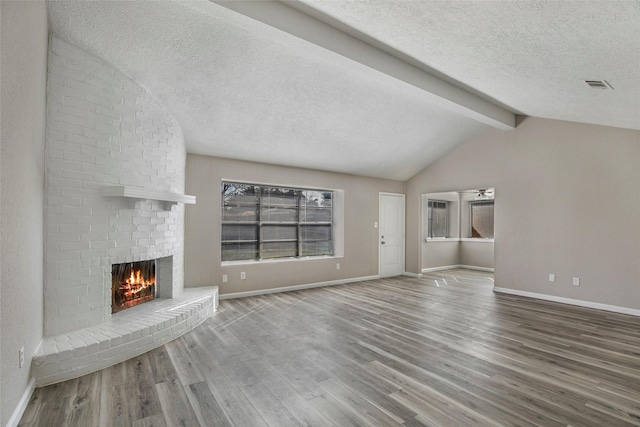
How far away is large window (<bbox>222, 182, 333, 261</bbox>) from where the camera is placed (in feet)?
18.4

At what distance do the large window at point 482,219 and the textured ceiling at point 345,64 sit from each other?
463 cm

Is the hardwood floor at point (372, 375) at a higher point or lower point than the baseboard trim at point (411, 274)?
higher

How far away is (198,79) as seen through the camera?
3619mm

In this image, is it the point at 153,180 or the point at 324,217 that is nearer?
the point at 153,180

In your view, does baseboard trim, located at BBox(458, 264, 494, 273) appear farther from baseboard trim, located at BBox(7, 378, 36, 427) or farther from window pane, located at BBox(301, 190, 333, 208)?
baseboard trim, located at BBox(7, 378, 36, 427)

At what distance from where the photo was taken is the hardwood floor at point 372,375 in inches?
83.2

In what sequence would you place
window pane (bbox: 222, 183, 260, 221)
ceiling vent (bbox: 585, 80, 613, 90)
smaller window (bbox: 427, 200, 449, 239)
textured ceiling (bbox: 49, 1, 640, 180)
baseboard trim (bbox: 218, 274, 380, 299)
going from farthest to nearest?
smaller window (bbox: 427, 200, 449, 239) → window pane (bbox: 222, 183, 260, 221) → baseboard trim (bbox: 218, 274, 380, 299) → ceiling vent (bbox: 585, 80, 613, 90) → textured ceiling (bbox: 49, 1, 640, 180)

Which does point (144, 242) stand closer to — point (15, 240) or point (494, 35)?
point (15, 240)

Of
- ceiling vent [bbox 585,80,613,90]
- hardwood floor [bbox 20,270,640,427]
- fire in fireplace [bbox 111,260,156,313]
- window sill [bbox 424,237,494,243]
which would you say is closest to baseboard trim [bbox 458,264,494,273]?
window sill [bbox 424,237,494,243]

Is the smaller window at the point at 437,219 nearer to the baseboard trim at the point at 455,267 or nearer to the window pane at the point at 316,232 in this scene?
the baseboard trim at the point at 455,267

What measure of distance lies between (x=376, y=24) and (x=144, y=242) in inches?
129

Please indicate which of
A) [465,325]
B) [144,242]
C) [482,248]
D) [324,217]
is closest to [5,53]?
[144,242]

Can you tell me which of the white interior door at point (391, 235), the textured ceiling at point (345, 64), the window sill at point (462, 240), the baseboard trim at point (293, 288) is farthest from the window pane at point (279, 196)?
the window sill at point (462, 240)

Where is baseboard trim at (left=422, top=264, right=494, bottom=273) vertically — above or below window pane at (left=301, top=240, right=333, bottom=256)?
below
